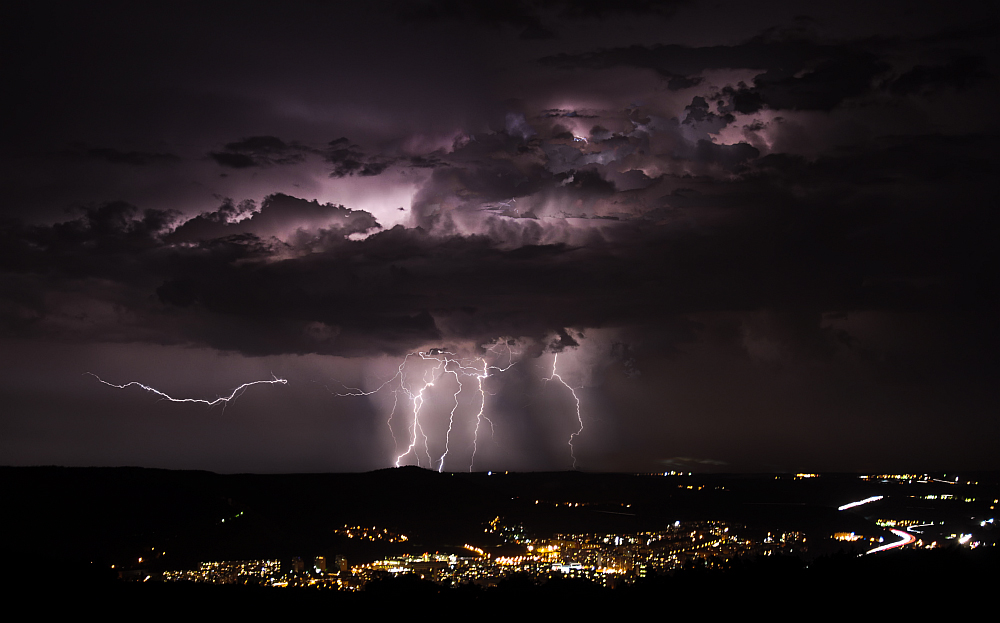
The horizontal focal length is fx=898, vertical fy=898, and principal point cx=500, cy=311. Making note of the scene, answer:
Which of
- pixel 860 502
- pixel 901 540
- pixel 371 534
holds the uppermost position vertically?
pixel 860 502

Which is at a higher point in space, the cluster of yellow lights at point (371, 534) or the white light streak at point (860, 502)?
the white light streak at point (860, 502)

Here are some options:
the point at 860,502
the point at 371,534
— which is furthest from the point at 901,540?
the point at 860,502

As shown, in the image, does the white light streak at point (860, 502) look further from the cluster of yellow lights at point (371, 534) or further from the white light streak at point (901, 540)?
the cluster of yellow lights at point (371, 534)

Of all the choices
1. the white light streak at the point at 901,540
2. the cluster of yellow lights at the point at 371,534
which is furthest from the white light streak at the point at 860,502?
the cluster of yellow lights at the point at 371,534

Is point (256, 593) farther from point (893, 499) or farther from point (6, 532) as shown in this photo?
point (893, 499)

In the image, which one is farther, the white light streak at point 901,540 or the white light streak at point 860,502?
the white light streak at point 860,502

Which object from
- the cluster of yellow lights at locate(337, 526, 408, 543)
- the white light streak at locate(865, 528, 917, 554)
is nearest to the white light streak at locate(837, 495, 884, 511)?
the white light streak at locate(865, 528, 917, 554)

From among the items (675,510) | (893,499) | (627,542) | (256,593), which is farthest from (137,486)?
(893,499)

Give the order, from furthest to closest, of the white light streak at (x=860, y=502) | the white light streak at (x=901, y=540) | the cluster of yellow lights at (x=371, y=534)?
the white light streak at (x=860, y=502)
the cluster of yellow lights at (x=371, y=534)
the white light streak at (x=901, y=540)

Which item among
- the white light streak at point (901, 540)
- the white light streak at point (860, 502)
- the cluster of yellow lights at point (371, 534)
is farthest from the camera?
the white light streak at point (860, 502)

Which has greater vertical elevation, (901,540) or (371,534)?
(371,534)

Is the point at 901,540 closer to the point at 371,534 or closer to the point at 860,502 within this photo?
the point at 371,534

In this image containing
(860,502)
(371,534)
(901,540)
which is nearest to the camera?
(901,540)

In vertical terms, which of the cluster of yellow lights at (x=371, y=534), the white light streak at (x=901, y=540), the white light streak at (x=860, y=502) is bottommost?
the white light streak at (x=901, y=540)
